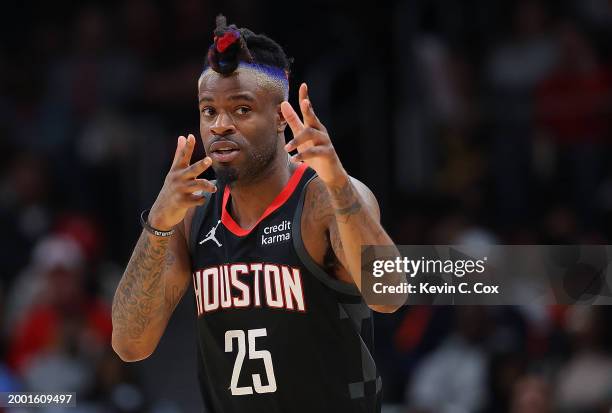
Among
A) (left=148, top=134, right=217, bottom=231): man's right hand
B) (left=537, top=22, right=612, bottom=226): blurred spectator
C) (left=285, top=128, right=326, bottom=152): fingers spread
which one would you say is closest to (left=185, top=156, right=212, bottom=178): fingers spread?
(left=148, top=134, right=217, bottom=231): man's right hand

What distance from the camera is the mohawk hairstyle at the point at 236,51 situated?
457 centimetres

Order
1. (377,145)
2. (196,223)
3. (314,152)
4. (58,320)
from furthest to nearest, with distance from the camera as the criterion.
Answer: (377,145), (58,320), (196,223), (314,152)

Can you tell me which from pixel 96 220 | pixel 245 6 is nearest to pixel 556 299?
pixel 96 220

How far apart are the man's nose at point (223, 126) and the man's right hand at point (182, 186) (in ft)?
0.46

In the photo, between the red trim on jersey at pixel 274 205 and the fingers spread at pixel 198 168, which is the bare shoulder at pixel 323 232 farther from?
the fingers spread at pixel 198 168

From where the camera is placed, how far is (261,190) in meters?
4.79

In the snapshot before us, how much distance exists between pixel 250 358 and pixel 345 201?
81 cm

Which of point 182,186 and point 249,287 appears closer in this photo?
point 182,186

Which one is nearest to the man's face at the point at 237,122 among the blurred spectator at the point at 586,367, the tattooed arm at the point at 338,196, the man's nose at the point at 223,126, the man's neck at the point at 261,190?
the man's nose at the point at 223,126

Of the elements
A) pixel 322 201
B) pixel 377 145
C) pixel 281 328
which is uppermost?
pixel 377 145

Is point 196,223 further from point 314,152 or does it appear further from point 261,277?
point 314,152

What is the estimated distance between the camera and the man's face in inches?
179

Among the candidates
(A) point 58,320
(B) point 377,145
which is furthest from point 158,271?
(B) point 377,145

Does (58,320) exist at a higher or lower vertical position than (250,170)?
lower
